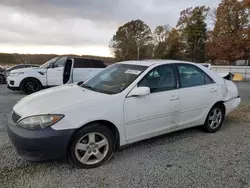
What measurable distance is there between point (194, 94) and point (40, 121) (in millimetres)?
2573

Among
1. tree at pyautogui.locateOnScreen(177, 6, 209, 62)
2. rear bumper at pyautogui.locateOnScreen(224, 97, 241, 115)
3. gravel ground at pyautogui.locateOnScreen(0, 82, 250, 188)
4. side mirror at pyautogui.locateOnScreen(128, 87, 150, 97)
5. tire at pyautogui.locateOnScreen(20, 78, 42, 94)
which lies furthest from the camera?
tree at pyautogui.locateOnScreen(177, 6, 209, 62)

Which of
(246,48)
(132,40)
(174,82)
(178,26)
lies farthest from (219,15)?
(174,82)

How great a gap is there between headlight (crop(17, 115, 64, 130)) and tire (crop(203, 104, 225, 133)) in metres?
2.89

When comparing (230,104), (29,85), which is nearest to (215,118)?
Answer: (230,104)

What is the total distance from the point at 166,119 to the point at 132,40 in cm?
4460

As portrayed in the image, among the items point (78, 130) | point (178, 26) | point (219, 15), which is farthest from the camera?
point (178, 26)

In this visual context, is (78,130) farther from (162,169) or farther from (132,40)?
(132,40)

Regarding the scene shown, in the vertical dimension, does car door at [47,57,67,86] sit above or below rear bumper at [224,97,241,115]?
above

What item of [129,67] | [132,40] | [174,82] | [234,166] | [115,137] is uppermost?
[132,40]

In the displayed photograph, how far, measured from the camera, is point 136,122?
3295 millimetres

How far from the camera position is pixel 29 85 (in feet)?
29.2

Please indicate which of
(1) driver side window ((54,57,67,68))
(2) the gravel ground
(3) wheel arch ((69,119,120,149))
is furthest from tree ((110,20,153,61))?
(3) wheel arch ((69,119,120,149))

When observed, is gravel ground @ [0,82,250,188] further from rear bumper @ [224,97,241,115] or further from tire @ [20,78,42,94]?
tire @ [20,78,42,94]

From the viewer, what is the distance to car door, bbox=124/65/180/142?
3.25 meters
